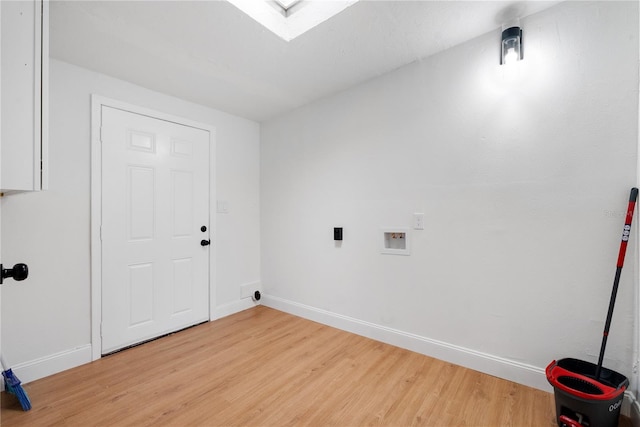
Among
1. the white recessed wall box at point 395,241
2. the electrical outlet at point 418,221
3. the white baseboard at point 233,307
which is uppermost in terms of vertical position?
the electrical outlet at point 418,221

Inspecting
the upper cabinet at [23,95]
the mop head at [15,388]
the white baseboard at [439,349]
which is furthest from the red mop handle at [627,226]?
the mop head at [15,388]

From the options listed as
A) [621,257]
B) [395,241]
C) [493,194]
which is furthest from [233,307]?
[621,257]

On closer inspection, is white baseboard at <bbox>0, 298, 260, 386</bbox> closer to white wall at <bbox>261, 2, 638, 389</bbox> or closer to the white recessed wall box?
white wall at <bbox>261, 2, 638, 389</bbox>

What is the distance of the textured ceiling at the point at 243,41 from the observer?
1.68 m

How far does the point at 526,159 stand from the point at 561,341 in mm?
1143

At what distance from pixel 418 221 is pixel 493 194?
0.56 meters

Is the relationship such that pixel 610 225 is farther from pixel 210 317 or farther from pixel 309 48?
pixel 210 317

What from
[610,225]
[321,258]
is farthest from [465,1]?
[321,258]

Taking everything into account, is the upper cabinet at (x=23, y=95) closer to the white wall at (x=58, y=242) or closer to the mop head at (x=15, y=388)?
the white wall at (x=58, y=242)

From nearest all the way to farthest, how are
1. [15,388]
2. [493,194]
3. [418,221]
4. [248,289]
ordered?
[15,388] → [493,194] → [418,221] → [248,289]

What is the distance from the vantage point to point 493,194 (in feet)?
6.34

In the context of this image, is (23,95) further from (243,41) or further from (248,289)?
(248,289)

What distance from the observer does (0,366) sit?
179 cm

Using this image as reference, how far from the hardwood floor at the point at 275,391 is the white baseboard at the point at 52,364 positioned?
50 mm
